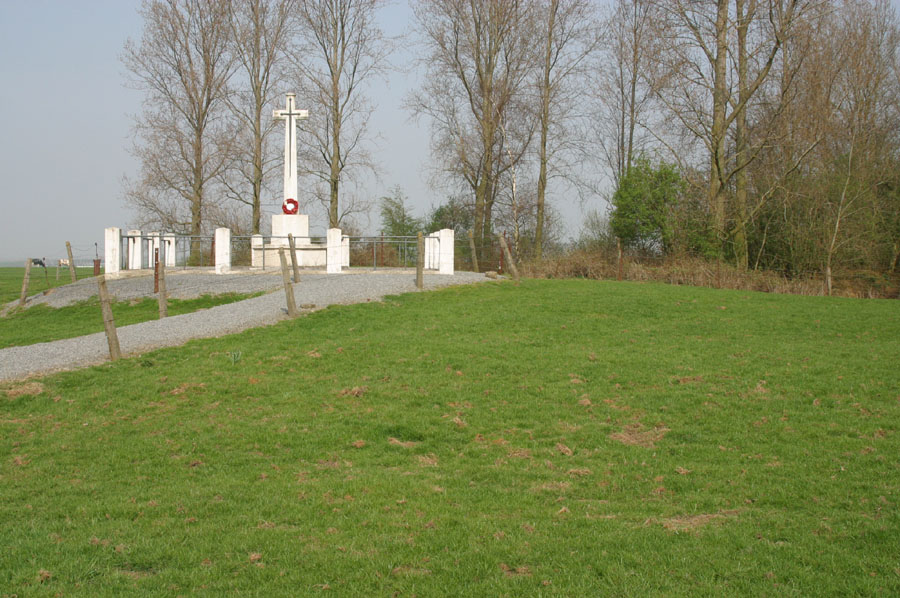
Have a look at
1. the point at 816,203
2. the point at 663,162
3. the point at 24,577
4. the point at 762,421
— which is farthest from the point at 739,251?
the point at 24,577

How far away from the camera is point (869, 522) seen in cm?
498

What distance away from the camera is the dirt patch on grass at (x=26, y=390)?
9406mm

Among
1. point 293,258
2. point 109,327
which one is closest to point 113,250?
point 293,258

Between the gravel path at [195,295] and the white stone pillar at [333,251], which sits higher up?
the white stone pillar at [333,251]

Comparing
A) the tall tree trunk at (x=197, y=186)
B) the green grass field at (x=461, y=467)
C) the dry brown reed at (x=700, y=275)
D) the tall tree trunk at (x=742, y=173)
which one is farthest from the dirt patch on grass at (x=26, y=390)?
the tall tree trunk at (x=197, y=186)

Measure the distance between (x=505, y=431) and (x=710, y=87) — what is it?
2432 centimetres

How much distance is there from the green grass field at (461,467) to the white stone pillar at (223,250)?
37.0 feet

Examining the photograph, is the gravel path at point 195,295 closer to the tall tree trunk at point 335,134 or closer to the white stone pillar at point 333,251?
the white stone pillar at point 333,251

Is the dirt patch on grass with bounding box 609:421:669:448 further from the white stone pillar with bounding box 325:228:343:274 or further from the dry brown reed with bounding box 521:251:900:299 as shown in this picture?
the dry brown reed with bounding box 521:251:900:299

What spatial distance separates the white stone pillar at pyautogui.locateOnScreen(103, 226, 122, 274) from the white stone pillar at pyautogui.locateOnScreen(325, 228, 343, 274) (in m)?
7.65

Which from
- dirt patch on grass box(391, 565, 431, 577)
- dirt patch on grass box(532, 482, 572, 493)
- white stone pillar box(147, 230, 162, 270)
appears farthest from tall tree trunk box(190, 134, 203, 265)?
dirt patch on grass box(391, 565, 431, 577)

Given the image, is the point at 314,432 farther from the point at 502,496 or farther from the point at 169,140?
the point at 169,140

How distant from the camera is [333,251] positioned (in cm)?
2342

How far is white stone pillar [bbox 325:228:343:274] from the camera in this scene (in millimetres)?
23375
